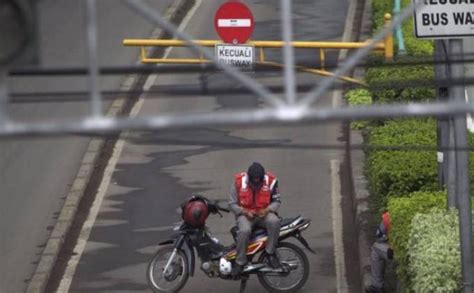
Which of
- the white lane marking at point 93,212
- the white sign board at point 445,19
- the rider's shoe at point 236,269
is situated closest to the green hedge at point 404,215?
the rider's shoe at point 236,269

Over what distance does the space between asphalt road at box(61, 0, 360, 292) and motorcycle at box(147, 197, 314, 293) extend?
15.4 inches

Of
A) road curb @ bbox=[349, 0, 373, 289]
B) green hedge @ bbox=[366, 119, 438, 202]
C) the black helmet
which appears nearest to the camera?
the black helmet

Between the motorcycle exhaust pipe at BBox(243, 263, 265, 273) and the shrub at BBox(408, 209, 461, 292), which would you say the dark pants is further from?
the shrub at BBox(408, 209, 461, 292)

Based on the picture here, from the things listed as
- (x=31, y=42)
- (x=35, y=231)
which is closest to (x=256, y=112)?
(x=31, y=42)

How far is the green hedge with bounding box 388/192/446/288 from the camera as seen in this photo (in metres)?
14.5

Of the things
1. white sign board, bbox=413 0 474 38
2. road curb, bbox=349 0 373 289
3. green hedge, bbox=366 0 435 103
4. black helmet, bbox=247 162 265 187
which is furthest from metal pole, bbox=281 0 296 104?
green hedge, bbox=366 0 435 103

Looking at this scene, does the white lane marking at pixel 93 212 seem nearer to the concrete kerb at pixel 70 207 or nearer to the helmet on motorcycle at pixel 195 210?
the concrete kerb at pixel 70 207

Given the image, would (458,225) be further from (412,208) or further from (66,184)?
(66,184)

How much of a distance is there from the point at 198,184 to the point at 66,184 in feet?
5.96

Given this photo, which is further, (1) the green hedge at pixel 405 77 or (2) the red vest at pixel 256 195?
(1) the green hedge at pixel 405 77

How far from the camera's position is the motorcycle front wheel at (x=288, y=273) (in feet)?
53.4

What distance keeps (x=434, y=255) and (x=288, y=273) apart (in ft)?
9.62

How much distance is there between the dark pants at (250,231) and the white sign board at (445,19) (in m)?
3.59

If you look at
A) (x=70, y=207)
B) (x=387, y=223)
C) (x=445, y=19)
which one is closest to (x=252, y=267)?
(x=387, y=223)
